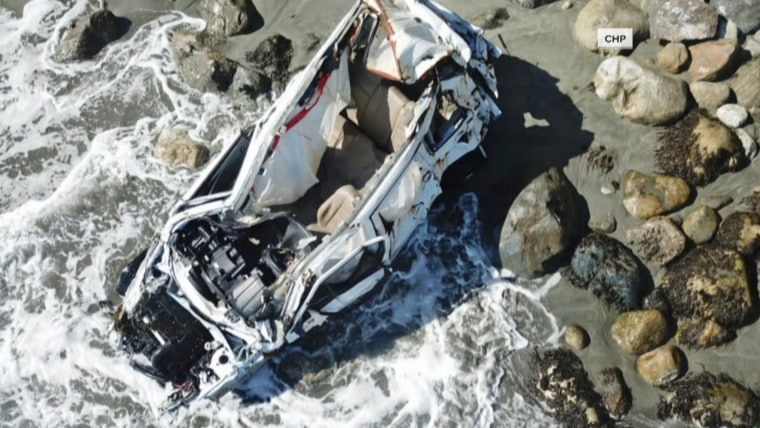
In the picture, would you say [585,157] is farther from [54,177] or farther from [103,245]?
[54,177]

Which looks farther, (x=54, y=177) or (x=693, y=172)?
(x=54, y=177)

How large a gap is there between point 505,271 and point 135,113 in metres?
6.73

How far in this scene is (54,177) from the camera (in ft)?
42.7

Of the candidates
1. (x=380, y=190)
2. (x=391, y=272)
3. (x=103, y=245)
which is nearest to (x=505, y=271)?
(x=391, y=272)

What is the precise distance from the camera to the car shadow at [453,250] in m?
11.6

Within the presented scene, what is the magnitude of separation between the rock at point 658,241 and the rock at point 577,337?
4.63ft

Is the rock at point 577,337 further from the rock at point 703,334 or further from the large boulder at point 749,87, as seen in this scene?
the large boulder at point 749,87

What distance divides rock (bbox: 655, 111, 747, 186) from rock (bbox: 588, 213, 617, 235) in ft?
3.59

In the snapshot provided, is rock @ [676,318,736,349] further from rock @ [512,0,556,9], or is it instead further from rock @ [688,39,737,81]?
rock @ [512,0,556,9]

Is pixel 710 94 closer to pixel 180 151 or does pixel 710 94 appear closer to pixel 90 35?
pixel 180 151

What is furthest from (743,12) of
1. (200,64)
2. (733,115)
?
(200,64)

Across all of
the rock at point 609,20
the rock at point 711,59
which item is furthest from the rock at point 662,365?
the rock at point 609,20

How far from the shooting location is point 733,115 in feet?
37.9

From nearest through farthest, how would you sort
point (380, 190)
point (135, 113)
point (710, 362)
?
point (380, 190)
point (710, 362)
point (135, 113)
